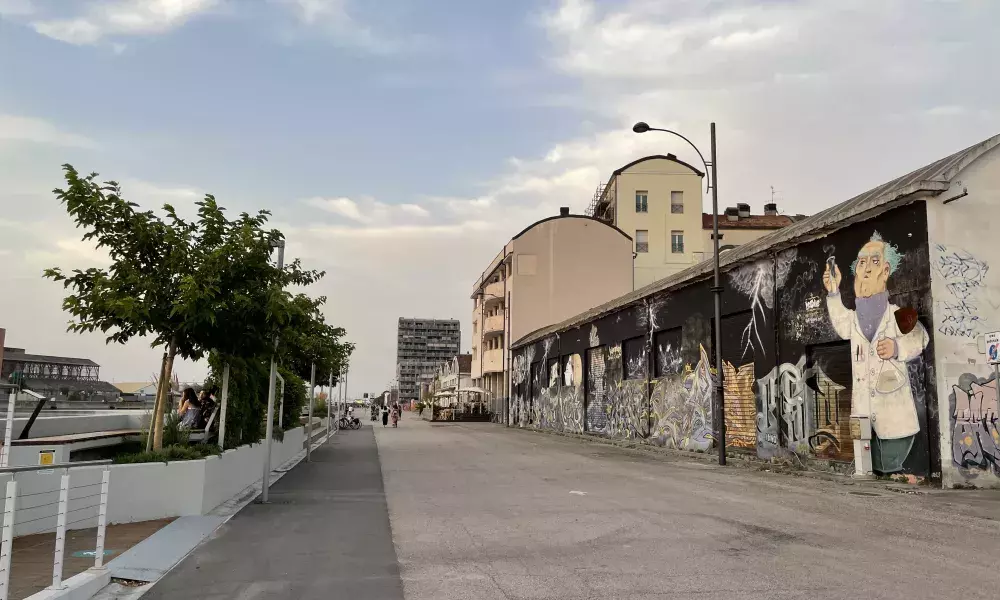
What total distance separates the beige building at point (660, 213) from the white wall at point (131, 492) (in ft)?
171

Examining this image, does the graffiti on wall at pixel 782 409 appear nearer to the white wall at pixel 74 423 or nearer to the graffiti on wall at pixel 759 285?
the graffiti on wall at pixel 759 285

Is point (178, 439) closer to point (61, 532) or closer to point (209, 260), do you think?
point (209, 260)

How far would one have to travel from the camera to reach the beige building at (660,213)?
60312mm

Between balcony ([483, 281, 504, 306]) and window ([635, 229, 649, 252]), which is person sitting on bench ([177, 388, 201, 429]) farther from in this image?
window ([635, 229, 649, 252])

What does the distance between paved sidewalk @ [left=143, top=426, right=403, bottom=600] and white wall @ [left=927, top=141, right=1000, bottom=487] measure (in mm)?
9913

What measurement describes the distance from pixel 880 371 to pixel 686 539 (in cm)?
848

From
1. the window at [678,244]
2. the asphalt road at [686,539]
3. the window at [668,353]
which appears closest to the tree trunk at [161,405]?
the asphalt road at [686,539]

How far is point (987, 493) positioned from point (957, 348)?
254cm

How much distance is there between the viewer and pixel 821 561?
6.82 meters

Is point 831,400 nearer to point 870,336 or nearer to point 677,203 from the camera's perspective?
point 870,336

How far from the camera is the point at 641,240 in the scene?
60.5 meters

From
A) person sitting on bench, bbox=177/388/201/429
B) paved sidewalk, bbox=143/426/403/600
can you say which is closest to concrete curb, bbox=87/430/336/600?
paved sidewalk, bbox=143/426/403/600

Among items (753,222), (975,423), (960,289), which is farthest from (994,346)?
(753,222)

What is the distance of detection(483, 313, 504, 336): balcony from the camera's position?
59.2 m
